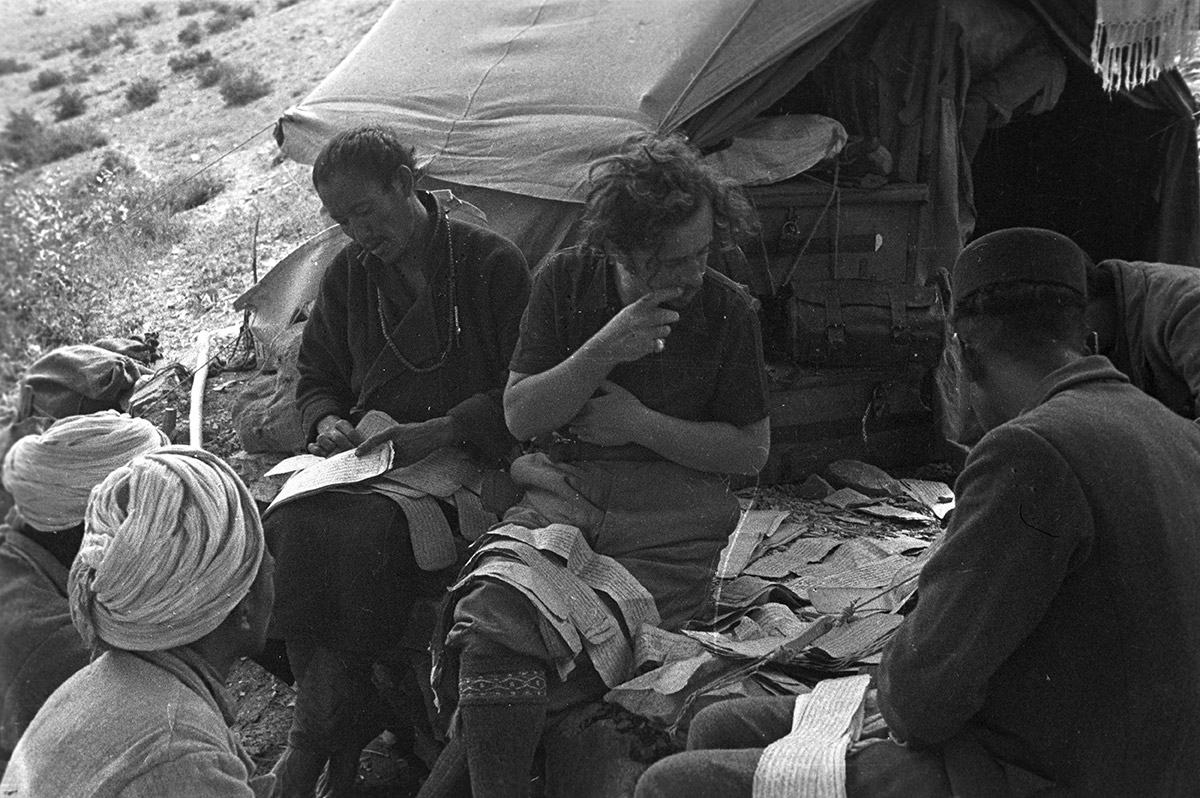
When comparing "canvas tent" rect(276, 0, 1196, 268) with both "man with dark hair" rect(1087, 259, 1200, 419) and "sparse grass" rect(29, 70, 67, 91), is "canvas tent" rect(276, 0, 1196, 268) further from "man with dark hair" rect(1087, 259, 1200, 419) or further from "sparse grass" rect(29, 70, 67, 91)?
"sparse grass" rect(29, 70, 67, 91)

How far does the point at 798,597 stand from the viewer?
2.38 m

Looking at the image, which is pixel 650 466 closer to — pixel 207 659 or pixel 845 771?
pixel 845 771

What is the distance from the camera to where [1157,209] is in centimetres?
404

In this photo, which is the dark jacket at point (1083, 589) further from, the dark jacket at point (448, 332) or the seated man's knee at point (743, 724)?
the dark jacket at point (448, 332)

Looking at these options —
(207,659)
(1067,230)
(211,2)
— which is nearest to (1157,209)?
(1067,230)

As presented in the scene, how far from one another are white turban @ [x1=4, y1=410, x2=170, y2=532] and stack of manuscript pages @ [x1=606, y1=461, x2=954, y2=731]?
924 millimetres

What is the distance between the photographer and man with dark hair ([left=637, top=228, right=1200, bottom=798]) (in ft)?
4.26

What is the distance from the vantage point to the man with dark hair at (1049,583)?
1.30 m

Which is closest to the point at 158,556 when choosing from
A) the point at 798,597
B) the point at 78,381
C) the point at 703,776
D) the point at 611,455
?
the point at 78,381

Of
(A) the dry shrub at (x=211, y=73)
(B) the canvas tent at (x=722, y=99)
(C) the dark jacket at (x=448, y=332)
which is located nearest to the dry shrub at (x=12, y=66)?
(A) the dry shrub at (x=211, y=73)

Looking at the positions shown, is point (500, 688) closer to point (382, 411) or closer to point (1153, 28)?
point (382, 411)

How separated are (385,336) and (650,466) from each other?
69 centimetres

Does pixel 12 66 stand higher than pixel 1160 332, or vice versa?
pixel 12 66

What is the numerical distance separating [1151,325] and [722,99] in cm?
144
